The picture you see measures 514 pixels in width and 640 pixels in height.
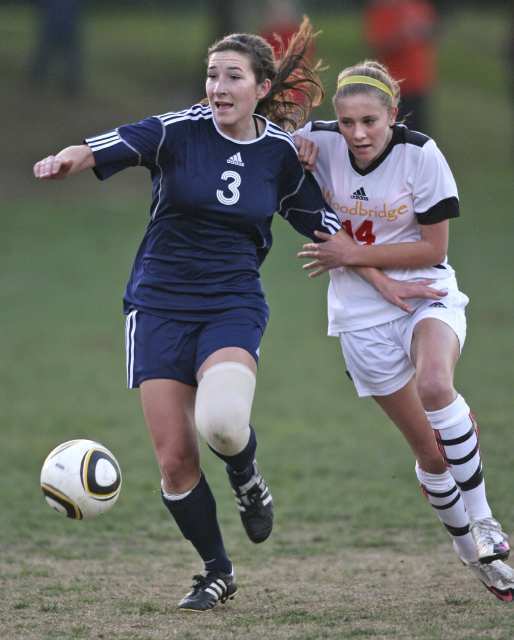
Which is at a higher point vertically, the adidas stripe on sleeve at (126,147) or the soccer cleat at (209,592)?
the adidas stripe on sleeve at (126,147)

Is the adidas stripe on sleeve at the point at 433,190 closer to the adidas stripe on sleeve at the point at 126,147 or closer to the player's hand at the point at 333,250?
the player's hand at the point at 333,250

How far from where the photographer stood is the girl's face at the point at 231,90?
516 centimetres

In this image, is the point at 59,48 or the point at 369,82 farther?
the point at 59,48

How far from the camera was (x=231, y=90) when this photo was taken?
5.17 m

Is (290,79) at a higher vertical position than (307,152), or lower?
higher

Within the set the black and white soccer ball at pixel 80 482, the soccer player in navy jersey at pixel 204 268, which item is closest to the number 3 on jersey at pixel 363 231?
the soccer player in navy jersey at pixel 204 268

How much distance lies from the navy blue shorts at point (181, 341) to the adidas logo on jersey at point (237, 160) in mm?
612

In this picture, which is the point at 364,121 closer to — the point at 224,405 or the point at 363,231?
the point at 363,231

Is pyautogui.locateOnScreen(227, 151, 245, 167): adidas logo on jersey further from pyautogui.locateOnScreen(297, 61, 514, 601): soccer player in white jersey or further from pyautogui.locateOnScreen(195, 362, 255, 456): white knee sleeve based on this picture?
pyautogui.locateOnScreen(195, 362, 255, 456): white knee sleeve

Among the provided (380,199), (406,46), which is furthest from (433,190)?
(406,46)

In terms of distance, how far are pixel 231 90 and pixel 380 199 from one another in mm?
807

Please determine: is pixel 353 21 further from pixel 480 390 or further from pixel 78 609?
pixel 78 609

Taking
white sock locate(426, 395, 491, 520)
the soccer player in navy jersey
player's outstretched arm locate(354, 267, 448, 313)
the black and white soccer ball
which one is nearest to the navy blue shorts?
the soccer player in navy jersey

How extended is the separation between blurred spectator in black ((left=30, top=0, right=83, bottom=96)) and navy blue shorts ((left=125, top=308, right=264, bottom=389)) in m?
16.3
